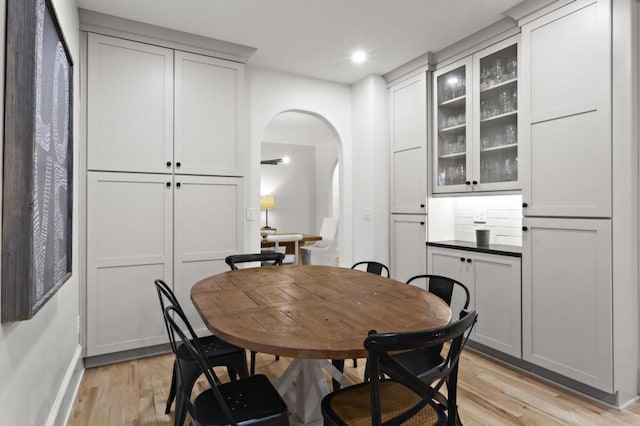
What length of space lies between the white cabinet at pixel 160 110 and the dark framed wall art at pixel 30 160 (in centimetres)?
117

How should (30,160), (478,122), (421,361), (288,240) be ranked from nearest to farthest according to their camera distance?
(30,160)
(421,361)
(478,122)
(288,240)

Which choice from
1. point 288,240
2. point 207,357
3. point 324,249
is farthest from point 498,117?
point 324,249

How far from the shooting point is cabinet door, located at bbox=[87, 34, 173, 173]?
107 inches

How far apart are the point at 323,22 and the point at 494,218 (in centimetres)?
222

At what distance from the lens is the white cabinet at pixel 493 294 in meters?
2.66

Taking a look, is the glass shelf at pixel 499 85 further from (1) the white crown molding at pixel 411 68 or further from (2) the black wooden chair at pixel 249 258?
(2) the black wooden chair at pixel 249 258

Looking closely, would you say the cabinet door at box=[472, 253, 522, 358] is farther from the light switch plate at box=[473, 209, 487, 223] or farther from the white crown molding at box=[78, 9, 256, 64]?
the white crown molding at box=[78, 9, 256, 64]

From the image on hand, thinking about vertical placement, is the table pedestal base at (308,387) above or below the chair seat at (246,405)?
below

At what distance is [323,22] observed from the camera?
2.80 metres

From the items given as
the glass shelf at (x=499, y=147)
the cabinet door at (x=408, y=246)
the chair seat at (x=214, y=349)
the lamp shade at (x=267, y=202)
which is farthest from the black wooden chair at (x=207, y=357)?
the lamp shade at (x=267, y=202)

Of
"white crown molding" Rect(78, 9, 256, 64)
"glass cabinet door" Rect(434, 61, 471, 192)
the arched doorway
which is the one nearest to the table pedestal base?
"glass cabinet door" Rect(434, 61, 471, 192)

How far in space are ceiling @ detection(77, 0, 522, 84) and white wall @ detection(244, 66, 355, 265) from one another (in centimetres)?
29

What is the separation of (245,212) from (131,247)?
1032 millimetres

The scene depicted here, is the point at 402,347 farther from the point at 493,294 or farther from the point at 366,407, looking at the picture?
the point at 493,294
